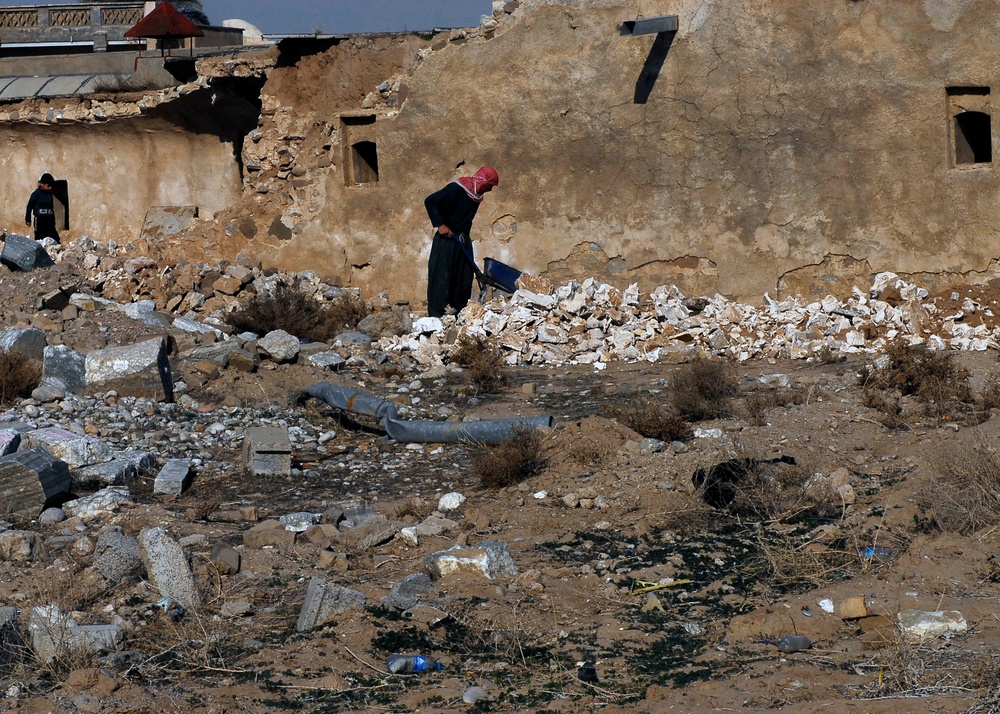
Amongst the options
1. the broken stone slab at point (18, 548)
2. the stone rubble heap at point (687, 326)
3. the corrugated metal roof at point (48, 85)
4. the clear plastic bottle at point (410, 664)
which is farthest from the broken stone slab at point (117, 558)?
the corrugated metal roof at point (48, 85)

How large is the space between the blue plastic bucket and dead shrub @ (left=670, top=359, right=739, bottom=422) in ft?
8.64

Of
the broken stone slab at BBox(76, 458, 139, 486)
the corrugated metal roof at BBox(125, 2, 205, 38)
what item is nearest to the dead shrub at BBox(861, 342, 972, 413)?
the broken stone slab at BBox(76, 458, 139, 486)

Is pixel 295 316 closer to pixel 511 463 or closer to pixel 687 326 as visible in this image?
pixel 687 326

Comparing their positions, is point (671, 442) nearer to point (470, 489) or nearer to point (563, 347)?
point (470, 489)

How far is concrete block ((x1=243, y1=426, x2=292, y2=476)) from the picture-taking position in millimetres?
7230

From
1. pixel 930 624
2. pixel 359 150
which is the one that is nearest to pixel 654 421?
pixel 930 624

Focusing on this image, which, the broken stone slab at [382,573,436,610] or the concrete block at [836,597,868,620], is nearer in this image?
the concrete block at [836,597,868,620]

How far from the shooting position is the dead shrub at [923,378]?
7531mm

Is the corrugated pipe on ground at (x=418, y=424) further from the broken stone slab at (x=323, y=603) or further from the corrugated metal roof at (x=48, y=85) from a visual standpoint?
the corrugated metal roof at (x=48, y=85)

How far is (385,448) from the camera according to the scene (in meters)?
7.77

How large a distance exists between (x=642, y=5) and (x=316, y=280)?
431 cm

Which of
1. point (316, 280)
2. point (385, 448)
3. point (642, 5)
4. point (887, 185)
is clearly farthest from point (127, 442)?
point (887, 185)

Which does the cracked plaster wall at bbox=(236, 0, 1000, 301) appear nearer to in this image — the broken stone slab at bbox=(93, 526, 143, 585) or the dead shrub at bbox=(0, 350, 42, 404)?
the dead shrub at bbox=(0, 350, 42, 404)

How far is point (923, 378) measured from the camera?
7742mm
